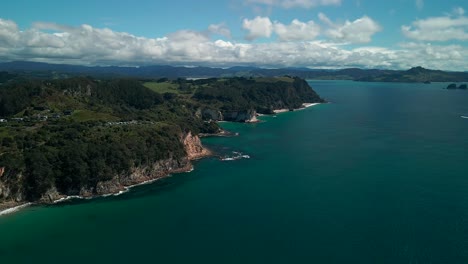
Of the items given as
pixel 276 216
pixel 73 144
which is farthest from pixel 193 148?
pixel 276 216

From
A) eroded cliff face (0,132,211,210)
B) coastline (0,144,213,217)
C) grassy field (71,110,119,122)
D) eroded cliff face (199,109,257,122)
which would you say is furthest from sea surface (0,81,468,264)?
eroded cliff face (199,109,257,122)

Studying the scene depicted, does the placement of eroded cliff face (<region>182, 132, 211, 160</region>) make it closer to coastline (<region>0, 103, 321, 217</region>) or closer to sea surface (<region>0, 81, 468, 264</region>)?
coastline (<region>0, 103, 321, 217</region>)

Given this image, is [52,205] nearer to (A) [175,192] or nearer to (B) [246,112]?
(A) [175,192]

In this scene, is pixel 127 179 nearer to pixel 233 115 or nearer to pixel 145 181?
pixel 145 181

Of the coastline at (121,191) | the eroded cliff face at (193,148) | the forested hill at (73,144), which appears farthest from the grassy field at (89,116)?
the coastline at (121,191)

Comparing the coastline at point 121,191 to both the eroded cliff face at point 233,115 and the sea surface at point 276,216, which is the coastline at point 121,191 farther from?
the eroded cliff face at point 233,115

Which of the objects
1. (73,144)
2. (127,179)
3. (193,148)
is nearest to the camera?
(73,144)
